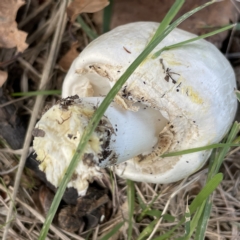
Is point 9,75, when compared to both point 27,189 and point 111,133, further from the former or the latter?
point 111,133

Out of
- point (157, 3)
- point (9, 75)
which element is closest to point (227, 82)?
point (157, 3)

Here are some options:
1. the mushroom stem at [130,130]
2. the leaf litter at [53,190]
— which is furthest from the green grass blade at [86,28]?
the mushroom stem at [130,130]

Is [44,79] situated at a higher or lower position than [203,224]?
higher

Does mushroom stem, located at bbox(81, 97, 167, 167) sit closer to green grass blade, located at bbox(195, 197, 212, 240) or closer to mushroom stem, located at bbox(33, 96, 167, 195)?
mushroom stem, located at bbox(33, 96, 167, 195)

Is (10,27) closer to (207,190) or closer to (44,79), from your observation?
(44,79)

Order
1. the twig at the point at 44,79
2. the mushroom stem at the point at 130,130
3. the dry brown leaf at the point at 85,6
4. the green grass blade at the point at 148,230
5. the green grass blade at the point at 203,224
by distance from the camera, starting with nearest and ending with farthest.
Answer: the mushroom stem at the point at 130,130, the green grass blade at the point at 203,224, the green grass blade at the point at 148,230, the dry brown leaf at the point at 85,6, the twig at the point at 44,79

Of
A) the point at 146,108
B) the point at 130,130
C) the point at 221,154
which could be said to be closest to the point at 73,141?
the point at 130,130

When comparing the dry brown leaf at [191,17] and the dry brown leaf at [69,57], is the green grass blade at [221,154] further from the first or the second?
the dry brown leaf at [69,57]

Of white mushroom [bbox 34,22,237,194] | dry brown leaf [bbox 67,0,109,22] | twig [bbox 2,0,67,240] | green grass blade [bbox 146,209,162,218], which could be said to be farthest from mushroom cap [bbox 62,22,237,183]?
twig [bbox 2,0,67,240]

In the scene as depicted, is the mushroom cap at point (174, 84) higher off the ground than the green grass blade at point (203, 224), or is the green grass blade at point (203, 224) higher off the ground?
the mushroom cap at point (174, 84)
